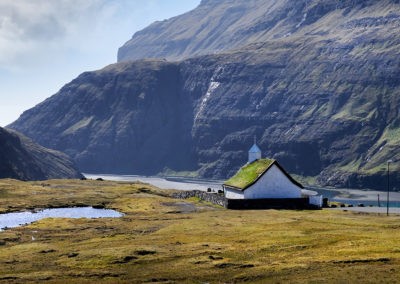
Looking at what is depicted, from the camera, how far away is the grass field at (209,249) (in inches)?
1566

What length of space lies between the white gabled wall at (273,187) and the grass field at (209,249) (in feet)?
26.6

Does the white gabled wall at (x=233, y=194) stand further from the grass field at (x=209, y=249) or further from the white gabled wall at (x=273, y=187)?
the grass field at (x=209, y=249)

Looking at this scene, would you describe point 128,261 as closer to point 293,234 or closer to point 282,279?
point 282,279

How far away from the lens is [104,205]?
104438mm

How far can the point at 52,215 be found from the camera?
89.4 metres

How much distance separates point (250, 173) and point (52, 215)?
34445mm

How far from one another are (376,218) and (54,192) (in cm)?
8293

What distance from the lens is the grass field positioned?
3978cm

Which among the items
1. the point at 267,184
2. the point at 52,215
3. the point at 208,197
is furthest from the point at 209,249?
the point at 208,197

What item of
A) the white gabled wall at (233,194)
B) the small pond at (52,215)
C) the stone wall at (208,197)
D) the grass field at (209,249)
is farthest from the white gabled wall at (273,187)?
the small pond at (52,215)

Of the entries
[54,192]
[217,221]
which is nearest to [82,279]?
[217,221]

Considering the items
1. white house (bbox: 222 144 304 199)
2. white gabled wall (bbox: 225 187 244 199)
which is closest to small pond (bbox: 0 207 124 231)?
white gabled wall (bbox: 225 187 244 199)

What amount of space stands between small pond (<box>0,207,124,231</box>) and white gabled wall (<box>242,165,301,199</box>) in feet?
73.4

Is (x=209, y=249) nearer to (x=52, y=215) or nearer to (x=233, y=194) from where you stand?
(x=233, y=194)
